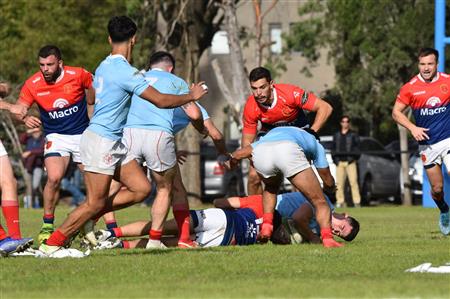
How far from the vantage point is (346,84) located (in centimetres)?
4947

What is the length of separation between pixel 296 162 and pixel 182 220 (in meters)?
1.65

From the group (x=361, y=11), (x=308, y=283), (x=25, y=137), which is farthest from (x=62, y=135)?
(x=361, y=11)

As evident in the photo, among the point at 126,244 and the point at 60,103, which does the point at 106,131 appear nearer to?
the point at 126,244

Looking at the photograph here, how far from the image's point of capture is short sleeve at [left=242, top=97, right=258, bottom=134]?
49.0 ft

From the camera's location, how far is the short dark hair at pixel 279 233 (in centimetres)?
1462

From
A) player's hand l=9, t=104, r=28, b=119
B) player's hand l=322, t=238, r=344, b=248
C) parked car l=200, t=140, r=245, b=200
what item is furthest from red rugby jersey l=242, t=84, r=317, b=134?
parked car l=200, t=140, r=245, b=200

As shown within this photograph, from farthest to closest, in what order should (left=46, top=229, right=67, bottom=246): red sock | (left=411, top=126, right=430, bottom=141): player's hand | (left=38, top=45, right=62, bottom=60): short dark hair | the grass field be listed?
1. (left=411, top=126, right=430, bottom=141): player's hand
2. (left=38, top=45, right=62, bottom=60): short dark hair
3. (left=46, top=229, right=67, bottom=246): red sock
4. the grass field

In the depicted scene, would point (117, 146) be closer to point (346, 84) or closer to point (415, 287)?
point (415, 287)

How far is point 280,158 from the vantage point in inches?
538

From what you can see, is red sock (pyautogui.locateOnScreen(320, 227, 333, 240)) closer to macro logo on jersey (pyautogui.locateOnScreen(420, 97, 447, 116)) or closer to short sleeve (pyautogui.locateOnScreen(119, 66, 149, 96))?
short sleeve (pyautogui.locateOnScreen(119, 66, 149, 96))

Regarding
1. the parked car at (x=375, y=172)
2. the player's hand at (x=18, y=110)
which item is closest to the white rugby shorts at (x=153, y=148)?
the player's hand at (x=18, y=110)

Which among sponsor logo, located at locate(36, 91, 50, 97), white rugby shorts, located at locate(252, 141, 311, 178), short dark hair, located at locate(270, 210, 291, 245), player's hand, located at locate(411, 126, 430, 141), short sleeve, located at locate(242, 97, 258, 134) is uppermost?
sponsor logo, located at locate(36, 91, 50, 97)

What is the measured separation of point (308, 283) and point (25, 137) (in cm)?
2537

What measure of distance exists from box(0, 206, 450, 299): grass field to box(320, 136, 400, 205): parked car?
20.4 m
